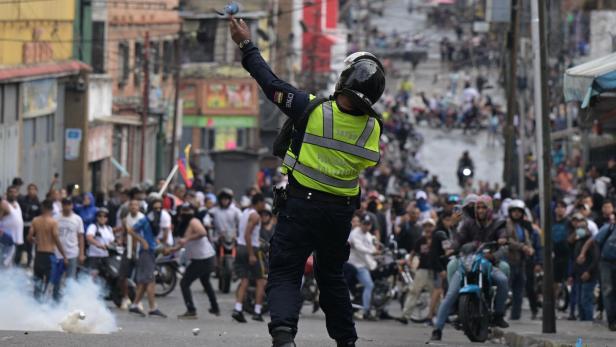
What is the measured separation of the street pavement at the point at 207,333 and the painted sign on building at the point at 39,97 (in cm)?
991

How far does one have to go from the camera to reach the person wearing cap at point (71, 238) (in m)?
21.6

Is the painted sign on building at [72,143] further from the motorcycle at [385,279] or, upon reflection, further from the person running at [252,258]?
the person running at [252,258]

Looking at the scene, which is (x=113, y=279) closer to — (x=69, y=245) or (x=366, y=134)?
(x=69, y=245)

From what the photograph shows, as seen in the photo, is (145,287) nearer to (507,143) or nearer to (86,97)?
(507,143)

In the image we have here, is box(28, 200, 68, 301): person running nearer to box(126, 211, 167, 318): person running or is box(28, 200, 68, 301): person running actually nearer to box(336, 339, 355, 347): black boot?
box(126, 211, 167, 318): person running

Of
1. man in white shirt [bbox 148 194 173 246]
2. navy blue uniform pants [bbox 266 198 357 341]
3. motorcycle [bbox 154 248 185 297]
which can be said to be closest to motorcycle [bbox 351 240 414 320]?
man in white shirt [bbox 148 194 173 246]

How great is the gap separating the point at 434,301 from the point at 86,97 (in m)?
22.8

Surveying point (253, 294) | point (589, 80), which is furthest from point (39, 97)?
point (589, 80)

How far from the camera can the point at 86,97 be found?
4300 cm

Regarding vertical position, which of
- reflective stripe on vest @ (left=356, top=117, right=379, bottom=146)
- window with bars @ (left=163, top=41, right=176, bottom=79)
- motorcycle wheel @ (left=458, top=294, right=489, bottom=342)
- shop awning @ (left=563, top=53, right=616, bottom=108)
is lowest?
motorcycle wheel @ (left=458, top=294, right=489, bottom=342)

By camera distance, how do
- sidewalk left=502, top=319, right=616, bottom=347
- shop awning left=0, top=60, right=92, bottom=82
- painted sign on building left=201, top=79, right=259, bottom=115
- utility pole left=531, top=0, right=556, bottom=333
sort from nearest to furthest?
sidewalk left=502, top=319, right=616, bottom=347
utility pole left=531, top=0, right=556, bottom=333
shop awning left=0, top=60, right=92, bottom=82
painted sign on building left=201, top=79, right=259, bottom=115

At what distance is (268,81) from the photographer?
→ 31.9 feet

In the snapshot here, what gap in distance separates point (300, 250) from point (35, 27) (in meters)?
29.0

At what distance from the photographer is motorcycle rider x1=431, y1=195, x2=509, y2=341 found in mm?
17422
